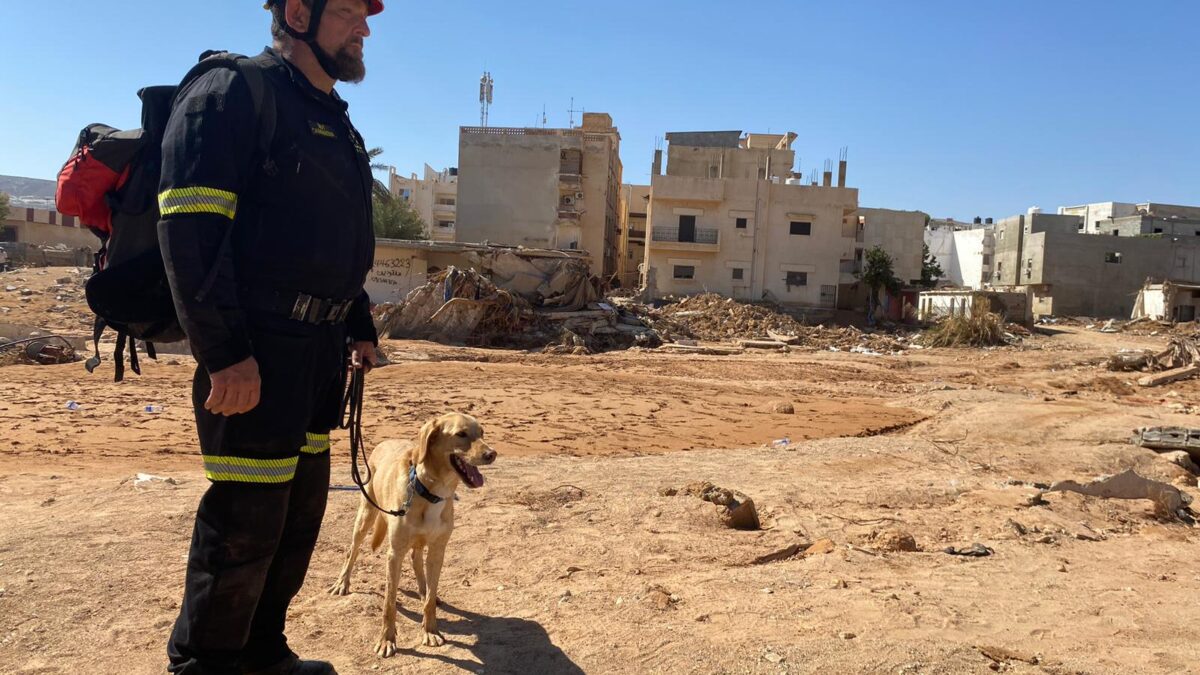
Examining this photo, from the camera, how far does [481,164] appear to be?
153 feet

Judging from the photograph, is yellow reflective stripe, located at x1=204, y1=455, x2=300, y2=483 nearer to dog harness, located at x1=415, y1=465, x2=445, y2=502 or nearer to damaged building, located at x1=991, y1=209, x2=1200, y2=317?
dog harness, located at x1=415, y1=465, x2=445, y2=502

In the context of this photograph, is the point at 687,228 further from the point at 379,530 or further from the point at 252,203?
the point at 252,203

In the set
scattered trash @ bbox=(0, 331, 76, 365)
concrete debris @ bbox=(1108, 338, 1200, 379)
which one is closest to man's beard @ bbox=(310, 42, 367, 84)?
scattered trash @ bbox=(0, 331, 76, 365)

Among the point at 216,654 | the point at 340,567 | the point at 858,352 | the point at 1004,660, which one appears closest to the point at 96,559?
the point at 340,567

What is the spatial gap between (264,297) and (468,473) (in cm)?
128

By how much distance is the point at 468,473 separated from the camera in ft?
11.5

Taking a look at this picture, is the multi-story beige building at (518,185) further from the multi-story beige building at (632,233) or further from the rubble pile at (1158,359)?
the rubble pile at (1158,359)

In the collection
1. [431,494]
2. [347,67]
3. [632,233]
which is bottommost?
[431,494]

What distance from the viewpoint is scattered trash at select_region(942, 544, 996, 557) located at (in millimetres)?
4934

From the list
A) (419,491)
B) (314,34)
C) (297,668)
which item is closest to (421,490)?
(419,491)

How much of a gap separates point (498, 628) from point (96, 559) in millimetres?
2075

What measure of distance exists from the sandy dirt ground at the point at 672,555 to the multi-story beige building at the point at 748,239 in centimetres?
3225

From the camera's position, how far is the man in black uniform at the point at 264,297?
93.1 inches

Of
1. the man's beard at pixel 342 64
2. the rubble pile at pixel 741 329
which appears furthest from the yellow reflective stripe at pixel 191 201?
the rubble pile at pixel 741 329
